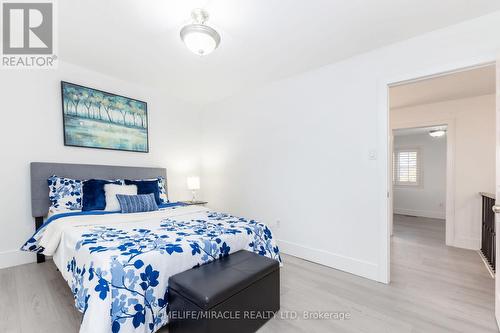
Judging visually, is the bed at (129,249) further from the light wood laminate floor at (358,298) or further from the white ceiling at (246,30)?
the white ceiling at (246,30)

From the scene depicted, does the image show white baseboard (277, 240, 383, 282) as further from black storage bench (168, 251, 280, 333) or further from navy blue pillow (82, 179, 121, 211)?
navy blue pillow (82, 179, 121, 211)

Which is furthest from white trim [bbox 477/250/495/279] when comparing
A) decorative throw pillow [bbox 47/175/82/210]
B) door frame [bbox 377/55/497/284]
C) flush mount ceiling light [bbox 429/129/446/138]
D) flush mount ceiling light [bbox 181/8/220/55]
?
decorative throw pillow [bbox 47/175/82/210]

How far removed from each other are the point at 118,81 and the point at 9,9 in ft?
4.83

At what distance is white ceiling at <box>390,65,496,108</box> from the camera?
2.85 m

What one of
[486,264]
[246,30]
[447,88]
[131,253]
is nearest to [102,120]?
[246,30]

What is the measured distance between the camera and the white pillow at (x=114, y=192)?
279 centimetres

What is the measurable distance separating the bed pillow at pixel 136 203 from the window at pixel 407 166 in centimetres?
660

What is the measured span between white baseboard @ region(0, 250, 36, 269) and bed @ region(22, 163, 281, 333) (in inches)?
15.2

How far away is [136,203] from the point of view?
2760 millimetres

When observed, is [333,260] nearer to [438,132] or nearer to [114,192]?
[114,192]

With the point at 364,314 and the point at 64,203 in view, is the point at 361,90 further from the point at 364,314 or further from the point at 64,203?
the point at 64,203

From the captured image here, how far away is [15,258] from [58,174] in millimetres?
1044

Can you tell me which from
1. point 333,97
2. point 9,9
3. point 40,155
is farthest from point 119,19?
point 333,97

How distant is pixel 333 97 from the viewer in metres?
2.82
